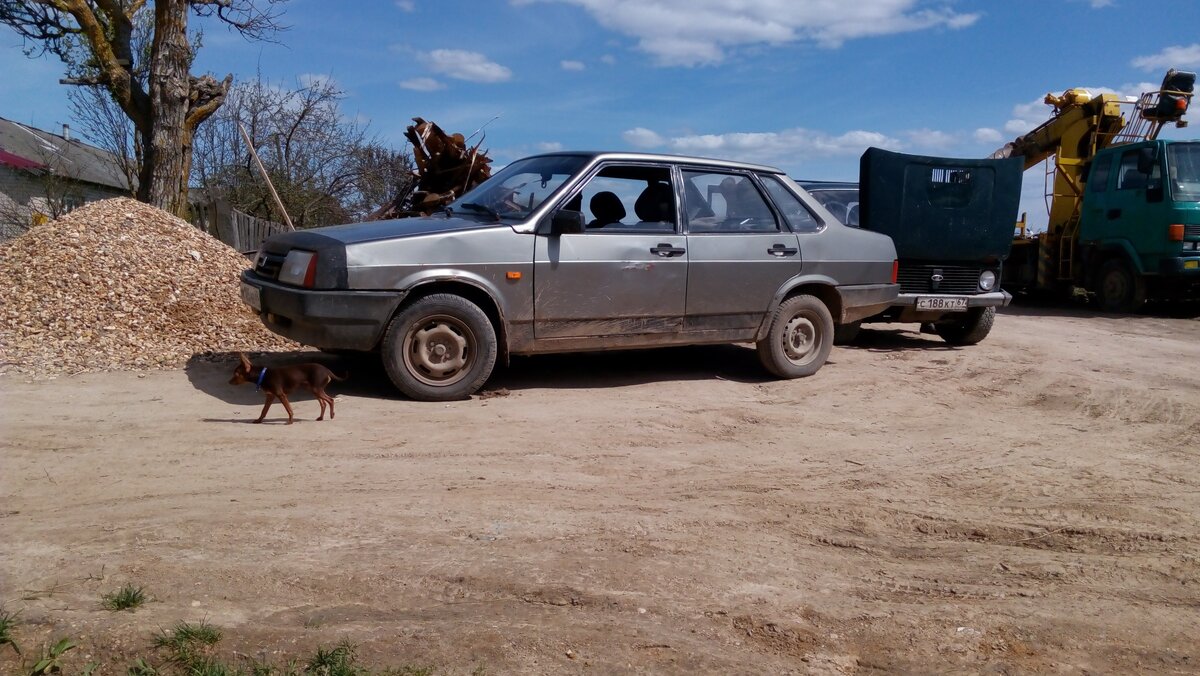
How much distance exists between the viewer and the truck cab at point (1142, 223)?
13641mm

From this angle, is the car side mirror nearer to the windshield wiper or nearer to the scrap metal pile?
the windshield wiper

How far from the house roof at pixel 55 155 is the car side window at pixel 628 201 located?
18956 millimetres

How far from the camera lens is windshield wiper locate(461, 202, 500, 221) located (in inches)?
280

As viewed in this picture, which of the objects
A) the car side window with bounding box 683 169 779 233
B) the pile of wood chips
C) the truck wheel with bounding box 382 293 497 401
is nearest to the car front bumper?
the truck wheel with bounding box 382 293 497 401

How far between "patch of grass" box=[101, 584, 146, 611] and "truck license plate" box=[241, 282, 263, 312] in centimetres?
365

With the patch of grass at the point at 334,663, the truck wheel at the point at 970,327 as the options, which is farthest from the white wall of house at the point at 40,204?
the patch of grass at the point at 334,663

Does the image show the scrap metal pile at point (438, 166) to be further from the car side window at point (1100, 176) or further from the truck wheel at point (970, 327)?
the car side window at point (1100, 176)

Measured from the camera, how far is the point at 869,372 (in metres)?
8.66

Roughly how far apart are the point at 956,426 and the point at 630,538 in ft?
11.6

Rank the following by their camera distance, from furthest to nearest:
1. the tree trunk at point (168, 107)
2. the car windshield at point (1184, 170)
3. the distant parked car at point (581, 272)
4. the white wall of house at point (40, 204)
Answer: the white wall of house at point (40, 204)
the car windshield at point (1184, 170)
the tree trunk at point (168, 107)
the distant parked car at point (581, 272)

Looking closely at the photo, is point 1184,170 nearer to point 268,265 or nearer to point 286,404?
point 268,265

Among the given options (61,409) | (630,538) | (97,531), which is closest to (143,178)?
(61,409)

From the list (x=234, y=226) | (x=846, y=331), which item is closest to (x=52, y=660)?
(x=846, y=331)

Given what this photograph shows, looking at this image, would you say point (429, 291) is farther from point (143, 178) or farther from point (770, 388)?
point (143, 178)
